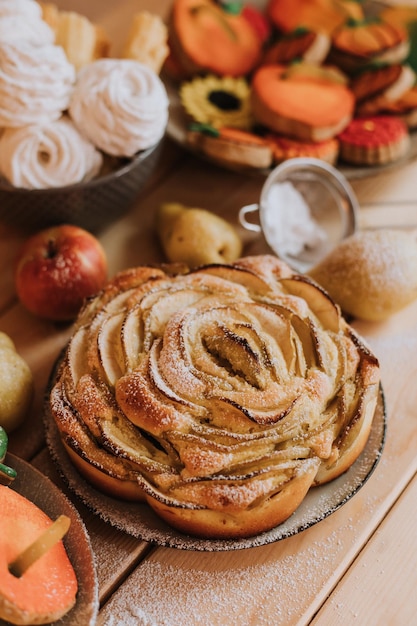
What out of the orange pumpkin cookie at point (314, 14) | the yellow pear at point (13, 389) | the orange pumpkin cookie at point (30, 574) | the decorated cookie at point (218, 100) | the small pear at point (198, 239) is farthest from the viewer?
the orange pumpkin cookie at point (314, 14)

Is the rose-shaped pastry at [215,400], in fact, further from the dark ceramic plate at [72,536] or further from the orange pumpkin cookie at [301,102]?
the orange pumpkin cookie at [301,102]

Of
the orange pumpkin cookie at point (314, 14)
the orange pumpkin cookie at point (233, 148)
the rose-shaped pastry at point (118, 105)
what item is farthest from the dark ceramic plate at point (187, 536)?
the orange pumpkin cookie at point (314, 14)

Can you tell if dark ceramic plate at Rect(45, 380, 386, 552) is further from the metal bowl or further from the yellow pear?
the metal bowl

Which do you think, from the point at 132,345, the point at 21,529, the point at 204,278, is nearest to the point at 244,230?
the point at 204,278

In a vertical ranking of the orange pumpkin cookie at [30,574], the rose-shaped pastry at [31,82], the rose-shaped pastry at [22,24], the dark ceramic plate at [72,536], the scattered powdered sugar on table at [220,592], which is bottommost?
the scattered powdered sugar on table at [220,592]

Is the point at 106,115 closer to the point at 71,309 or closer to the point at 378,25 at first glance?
the point at 71,309

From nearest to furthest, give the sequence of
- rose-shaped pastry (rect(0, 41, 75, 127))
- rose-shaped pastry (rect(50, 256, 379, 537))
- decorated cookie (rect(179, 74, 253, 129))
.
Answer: rose-shaped pastry (rect(50, 256, 379, 537))
rose-shaped pastry (rect(0, 41, 75, 127))
decorated cookie (rect(179, 74, 253, 129))

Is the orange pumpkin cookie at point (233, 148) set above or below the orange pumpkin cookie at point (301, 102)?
below

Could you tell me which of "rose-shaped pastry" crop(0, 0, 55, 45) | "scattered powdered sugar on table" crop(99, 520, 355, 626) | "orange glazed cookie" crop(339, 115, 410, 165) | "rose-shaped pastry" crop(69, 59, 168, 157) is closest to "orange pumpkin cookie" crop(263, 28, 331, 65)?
"orange glazed cookie" crop(339, 115, 410, 165)
